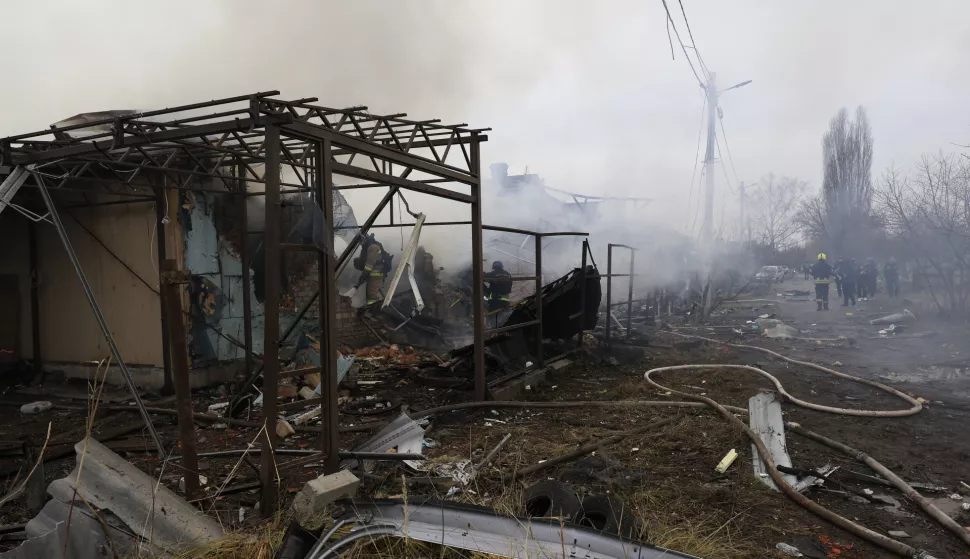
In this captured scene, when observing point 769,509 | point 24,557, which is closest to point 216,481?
point 24,557

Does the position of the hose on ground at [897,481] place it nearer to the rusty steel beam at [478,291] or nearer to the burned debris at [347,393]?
the burned debris at [347,393]

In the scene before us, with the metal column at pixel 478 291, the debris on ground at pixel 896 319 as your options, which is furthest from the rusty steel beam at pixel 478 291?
the debris on ground at pixel 896 319

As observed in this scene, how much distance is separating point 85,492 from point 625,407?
5805mm

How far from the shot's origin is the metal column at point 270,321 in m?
4.27

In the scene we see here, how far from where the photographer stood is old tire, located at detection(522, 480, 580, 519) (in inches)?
151

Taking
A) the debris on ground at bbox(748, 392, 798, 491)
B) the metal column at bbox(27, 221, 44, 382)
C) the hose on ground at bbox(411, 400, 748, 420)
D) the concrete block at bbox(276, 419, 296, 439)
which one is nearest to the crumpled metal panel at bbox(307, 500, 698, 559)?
the debris on ground at bbox(748, 392, 798, 491)

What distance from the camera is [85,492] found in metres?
3.35

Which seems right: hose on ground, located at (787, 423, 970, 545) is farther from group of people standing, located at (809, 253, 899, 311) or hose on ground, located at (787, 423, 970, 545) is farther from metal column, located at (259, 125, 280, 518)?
group of people standing, located at (809, 253, 899, 311)

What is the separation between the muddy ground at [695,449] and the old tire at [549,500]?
99mm

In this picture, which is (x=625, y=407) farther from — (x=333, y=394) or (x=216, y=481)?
(x=216, y=481)

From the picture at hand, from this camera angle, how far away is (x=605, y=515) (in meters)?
3.79

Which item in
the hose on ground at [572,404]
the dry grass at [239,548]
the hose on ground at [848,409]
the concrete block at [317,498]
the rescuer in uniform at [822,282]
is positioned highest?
the rescuer in uniform at [822,282]

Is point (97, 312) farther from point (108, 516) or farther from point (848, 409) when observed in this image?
point (848, 409)

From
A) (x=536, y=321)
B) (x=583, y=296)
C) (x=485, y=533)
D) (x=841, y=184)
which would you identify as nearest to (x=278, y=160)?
(x=485, y=533)
